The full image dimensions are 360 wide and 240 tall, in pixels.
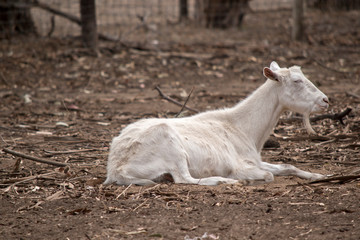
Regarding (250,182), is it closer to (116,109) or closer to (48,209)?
(48,209)

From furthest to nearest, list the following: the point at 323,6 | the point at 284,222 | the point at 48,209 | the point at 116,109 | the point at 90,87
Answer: the point at 323,6, the point at 90,87, the point at 116,109, the point at 48,209, the point at 284,222

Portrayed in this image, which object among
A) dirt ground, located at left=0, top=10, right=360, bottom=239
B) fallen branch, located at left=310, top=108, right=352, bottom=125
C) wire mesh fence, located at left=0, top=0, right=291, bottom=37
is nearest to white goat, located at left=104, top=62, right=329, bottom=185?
dirt ground, located at left=0, top=10, right=360, bottom=239

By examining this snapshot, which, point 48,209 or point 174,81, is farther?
point 174,81

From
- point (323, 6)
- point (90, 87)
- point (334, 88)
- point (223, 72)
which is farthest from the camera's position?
point (323, 6)

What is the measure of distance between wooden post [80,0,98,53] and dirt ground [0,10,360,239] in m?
0.25

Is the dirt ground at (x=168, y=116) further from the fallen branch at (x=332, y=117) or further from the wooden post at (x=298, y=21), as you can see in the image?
the wooden post at (x=298, y=21)

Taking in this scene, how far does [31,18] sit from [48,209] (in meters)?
9.54

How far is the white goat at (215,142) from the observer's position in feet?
16.8

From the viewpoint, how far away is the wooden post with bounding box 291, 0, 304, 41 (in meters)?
12.5

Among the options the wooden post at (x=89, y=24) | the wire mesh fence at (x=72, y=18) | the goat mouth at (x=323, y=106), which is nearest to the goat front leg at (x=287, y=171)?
the goat mouth at (x=323, y=106)

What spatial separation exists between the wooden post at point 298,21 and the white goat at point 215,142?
6873 millimetres

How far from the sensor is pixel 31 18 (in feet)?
42.6

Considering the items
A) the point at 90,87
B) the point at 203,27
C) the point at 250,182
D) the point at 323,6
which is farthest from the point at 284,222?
the point at 323,6

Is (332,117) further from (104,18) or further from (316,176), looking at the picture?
(104,18)
